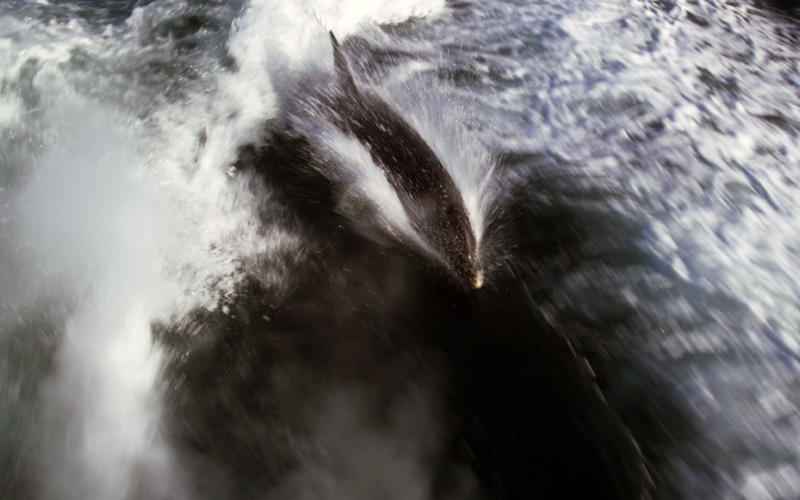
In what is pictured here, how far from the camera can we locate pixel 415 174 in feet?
6.56

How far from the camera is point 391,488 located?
1.43 meters

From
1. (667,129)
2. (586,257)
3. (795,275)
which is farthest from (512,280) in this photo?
(667,129)

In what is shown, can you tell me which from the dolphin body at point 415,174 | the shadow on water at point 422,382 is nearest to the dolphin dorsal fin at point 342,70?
the dolphin body at point 415,174

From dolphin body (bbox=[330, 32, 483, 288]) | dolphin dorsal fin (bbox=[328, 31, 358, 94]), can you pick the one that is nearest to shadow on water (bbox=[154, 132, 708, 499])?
dolphin body (bbox=[330, 32, 483, 288])

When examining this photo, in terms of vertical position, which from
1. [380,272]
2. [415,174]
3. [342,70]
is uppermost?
[342,70]

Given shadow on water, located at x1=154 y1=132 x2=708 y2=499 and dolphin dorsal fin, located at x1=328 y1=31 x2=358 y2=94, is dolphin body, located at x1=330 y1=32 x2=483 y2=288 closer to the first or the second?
dolphin dorsal fin, located at x1=328 y1=31 x2=358 y2=94

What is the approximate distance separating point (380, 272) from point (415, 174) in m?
→ 0.43

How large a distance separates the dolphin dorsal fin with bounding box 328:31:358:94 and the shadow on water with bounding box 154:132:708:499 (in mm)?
771

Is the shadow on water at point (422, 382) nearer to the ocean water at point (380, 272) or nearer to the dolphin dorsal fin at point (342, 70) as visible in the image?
the ocean water at point (380, 272)

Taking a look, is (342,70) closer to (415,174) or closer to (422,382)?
(415,174)

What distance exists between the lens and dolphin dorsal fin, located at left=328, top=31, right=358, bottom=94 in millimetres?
2332

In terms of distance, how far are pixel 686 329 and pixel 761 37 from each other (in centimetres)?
226

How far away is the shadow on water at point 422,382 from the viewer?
1451mm

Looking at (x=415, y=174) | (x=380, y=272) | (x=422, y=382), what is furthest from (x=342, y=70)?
(x=422, y=382)
